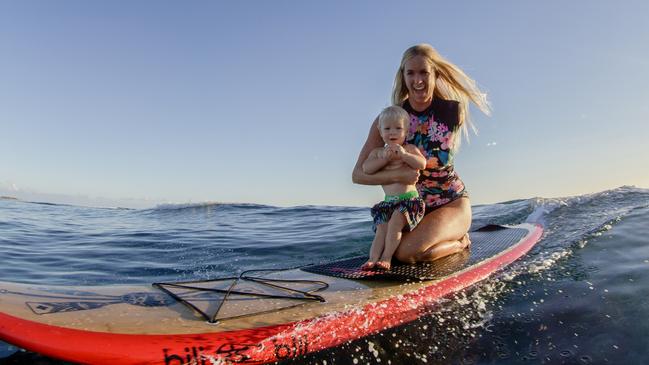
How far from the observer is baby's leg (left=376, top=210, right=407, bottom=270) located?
14.5 feet

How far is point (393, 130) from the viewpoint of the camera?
4.30 m

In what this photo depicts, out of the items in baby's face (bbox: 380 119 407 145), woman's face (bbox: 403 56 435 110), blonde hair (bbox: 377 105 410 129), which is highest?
woman's face (bbox: 403 56 435 110)

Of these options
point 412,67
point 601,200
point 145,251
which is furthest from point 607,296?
point 145,251

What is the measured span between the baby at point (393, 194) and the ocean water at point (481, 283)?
0.77 metres

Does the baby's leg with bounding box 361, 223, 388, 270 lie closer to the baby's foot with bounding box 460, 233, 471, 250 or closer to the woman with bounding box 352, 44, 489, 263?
the woman with bounding box 352, 44, 489, 263

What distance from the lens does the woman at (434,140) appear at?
183 inches

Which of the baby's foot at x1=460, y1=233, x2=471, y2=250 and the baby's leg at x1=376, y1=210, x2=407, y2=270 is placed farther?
the baby's foot at x1=460, y1=233, x2=471, y2=250

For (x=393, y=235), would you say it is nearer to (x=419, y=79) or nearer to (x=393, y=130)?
(x=393, y=130)

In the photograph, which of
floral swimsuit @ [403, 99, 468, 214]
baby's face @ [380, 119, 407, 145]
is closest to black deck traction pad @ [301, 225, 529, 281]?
floral swimsuit @ [403, 99, 468, 214]

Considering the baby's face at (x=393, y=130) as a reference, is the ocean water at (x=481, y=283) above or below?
below

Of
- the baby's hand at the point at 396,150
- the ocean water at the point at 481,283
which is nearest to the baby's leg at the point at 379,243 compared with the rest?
the baby's hand at the point at 396,150

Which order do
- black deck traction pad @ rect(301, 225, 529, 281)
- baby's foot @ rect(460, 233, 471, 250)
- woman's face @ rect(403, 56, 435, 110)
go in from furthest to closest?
baby's foot @ rect(460, 233, 471, 250), woman's face @ rect(403, 56, 435, 110), black deck traction pad @ rect(301, 225, 529, 281)

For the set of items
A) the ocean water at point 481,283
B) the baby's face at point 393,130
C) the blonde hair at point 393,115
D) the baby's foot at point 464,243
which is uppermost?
the blonde hair at point 393,115

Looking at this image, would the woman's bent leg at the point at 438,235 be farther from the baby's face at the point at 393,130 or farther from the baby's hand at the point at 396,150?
the baby's face at the point at 393,130
